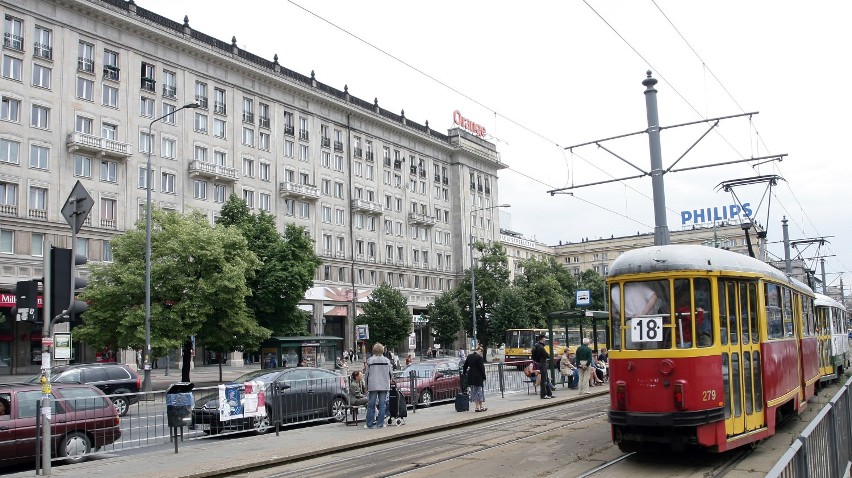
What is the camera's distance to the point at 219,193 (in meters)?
58.1

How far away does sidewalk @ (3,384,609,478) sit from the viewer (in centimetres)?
1196

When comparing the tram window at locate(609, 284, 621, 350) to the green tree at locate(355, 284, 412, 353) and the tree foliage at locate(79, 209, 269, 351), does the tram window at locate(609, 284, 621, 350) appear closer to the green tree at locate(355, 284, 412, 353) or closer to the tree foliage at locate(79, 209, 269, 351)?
the tree foliage at locate(79, 209, 269, 351)

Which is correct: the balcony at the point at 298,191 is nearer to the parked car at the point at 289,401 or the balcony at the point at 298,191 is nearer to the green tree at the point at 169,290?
the green tree at the point at 169,290

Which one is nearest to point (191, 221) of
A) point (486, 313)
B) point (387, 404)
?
point (387, 404)

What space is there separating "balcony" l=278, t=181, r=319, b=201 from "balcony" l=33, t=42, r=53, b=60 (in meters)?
21.1

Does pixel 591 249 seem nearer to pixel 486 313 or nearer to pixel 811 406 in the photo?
pixel 486 313

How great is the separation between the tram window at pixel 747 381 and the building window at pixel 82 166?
4554 centimetres

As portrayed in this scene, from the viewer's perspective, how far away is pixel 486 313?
230 ft

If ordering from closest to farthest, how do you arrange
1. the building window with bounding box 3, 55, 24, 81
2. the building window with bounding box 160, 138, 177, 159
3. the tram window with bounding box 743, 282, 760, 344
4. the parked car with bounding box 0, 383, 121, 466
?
the tram window with bounding box 743, 282, 760, 344, the parked car with bounding box 0, 383, 121, 466, the building window with bounding box 3, 55, 24, 81, the building window with bounding box 160, 138, 177, 159

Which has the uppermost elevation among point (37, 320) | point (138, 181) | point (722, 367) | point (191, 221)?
point (138, 181)

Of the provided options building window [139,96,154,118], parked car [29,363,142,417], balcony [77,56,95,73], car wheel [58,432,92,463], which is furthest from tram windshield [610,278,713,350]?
building window [139,96,154,118]

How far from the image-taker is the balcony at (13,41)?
44.5 m

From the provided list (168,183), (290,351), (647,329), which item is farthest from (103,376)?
(168,183)

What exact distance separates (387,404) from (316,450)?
3.78m
